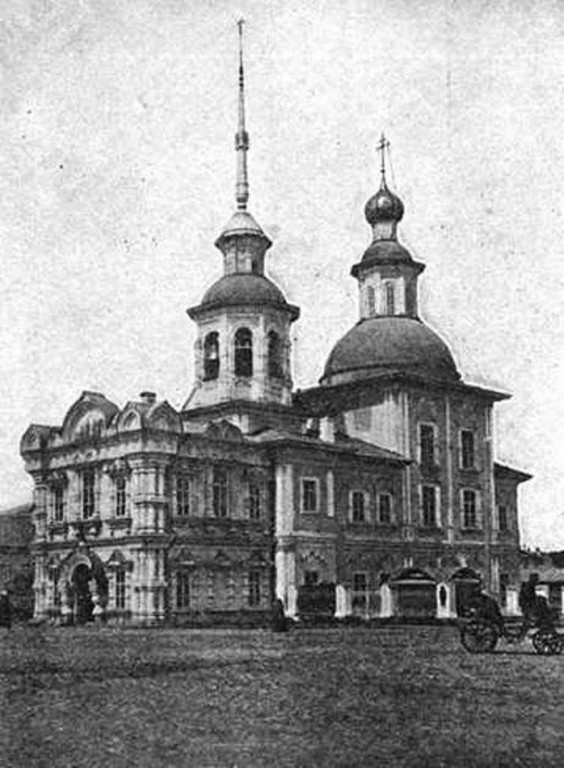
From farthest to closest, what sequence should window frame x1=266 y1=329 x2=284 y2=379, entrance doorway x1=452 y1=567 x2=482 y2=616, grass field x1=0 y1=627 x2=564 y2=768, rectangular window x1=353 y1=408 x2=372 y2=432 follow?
rectangular window x1=353 y1=408 x2=372 y2=432 → window frame x1=266 y1=329 x2=284 y2=379 → entrance doorway x1=452 y1=567 x2=482 y2=616 → grass field x1=0 y1=627 x2=564 y2=768

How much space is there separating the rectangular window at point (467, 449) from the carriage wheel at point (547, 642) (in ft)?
84.5

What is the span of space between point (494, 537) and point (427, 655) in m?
27.5

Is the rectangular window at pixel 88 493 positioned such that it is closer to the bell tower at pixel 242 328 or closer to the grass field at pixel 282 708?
the bell tower at pixel 242 328

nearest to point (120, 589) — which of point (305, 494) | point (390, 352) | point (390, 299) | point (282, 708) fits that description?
point (305, 494)

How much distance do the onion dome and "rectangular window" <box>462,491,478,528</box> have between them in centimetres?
1262

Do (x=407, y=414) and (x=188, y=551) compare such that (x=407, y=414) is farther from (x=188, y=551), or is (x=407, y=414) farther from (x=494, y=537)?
(x=188, y=551)

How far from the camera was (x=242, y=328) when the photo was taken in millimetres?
44812

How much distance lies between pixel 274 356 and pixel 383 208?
10.2 meters

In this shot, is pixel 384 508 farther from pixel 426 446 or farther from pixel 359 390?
pixel 359 390

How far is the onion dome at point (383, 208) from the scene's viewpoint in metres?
51.8

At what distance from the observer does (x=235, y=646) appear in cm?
2442

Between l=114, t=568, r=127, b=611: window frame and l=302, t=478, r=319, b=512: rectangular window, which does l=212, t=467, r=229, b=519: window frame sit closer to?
l=302, t=478, r=319, b=512: rectangular window

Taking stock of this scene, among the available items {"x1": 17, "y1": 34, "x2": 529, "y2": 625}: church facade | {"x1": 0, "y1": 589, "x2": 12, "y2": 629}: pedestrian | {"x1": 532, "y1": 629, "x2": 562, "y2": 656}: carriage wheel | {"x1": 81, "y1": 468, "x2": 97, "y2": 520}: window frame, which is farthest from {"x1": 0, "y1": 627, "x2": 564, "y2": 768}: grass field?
{"x1": 81, "y1": 468, "x2": 97, "y2": 520}: window frame

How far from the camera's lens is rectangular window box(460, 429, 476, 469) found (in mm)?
47469
